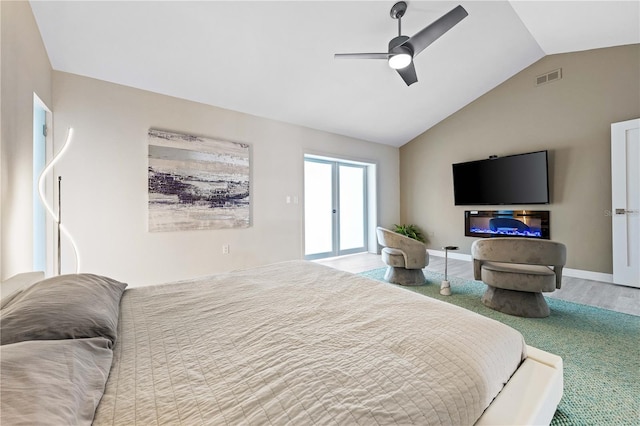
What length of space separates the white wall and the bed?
1.92 meters

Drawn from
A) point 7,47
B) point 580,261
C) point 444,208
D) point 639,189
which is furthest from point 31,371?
point 444,208

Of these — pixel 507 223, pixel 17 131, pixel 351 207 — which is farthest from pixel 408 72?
pixel 507 223

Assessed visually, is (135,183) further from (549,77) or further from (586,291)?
(549,77)

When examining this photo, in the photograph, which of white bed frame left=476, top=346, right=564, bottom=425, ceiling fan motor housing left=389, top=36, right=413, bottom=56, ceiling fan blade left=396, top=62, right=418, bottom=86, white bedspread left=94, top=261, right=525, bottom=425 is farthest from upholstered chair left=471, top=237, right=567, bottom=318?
ceiling fan motor housing left=389, top=36, right=413, bottom=56

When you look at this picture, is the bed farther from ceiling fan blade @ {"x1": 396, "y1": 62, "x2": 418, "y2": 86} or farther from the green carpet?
ceiling fan blade @ {"x1": 396, "y1": 62, "x2": 418, "y2": 86}

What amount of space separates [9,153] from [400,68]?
318cm

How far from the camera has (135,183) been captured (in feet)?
10.1

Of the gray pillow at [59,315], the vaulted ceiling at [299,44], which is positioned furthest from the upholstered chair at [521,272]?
the gray pillow at [59,315]

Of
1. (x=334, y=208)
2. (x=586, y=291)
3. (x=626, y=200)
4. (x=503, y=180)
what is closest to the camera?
(x=586, y=291)

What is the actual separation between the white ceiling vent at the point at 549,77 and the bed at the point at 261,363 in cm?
485

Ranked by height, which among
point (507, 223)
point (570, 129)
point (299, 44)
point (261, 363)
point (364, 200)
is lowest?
point (261, 363)

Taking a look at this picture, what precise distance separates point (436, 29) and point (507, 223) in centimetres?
380

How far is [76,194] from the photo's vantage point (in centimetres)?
276

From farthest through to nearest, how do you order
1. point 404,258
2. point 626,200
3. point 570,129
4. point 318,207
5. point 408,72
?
1. point 318,207
2. point 570,129
3. point 404,258
4. point 626,200
5. point 408,72
